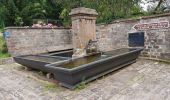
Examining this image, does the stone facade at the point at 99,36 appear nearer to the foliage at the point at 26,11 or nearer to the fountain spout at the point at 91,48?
the fountain spout at the point at 91,48

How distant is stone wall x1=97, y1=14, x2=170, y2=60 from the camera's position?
197 inches

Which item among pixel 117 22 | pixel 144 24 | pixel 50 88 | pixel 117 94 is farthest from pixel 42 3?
pixel 117 94

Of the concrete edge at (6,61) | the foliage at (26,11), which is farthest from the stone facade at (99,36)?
the foliage at (26,11)

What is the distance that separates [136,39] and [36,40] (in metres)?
3.95

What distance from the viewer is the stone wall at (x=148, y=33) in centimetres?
502

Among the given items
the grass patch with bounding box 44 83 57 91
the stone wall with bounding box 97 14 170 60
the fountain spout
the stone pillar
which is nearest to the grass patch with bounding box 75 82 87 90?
the grass patch with bounding box 44 83 57 91

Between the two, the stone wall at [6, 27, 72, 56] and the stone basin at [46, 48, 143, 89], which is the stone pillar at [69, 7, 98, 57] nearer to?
the stone basin at [46, 48, 143, 89]

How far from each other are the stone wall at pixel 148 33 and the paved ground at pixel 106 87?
0.98m

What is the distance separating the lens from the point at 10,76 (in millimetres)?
4488

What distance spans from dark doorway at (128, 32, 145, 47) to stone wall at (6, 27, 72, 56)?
10.6 feet

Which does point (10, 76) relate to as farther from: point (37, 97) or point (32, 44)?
point (32, 44)

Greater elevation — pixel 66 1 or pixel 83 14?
pixel 66 1

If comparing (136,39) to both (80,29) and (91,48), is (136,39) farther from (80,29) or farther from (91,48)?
(80,29)

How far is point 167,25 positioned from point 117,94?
3.03 metres
